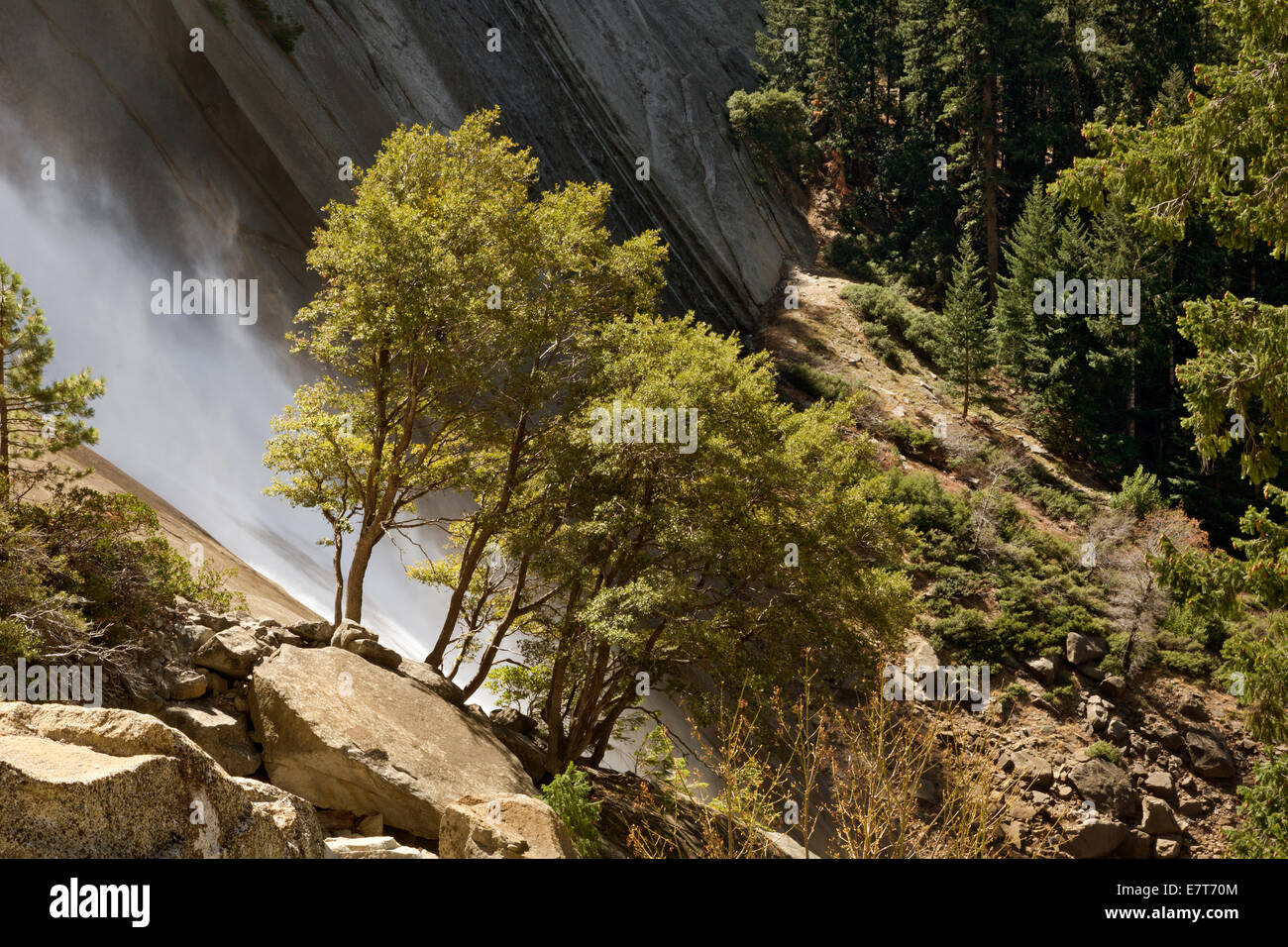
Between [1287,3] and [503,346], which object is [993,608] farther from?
[1287,3]

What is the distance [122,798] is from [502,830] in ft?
14.0

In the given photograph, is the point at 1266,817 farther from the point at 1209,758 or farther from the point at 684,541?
the point at 684,541

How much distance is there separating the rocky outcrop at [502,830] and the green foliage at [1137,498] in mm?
29335

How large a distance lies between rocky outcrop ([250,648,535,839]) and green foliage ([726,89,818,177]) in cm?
4168

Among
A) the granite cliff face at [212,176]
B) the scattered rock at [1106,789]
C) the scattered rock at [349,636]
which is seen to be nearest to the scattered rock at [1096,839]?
the scattered rock at [1106,789]

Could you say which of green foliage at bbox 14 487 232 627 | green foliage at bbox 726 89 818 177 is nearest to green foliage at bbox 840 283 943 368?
green foliage at bbox 726 89 818 177

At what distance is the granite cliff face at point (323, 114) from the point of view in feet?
82.7

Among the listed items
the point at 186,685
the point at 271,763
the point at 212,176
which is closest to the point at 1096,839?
the point at 271,763

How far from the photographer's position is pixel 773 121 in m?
49.0

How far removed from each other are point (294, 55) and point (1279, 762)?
102ft

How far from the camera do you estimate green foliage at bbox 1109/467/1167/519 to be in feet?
110

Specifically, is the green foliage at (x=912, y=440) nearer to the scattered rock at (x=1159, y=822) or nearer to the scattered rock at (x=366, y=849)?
the scattered rock at (x=1159, y=822)

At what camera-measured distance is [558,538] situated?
15.8 m

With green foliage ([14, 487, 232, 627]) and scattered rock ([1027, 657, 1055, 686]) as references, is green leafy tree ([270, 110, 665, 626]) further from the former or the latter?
scattered rock ([1027, 657, 1055, 686])
